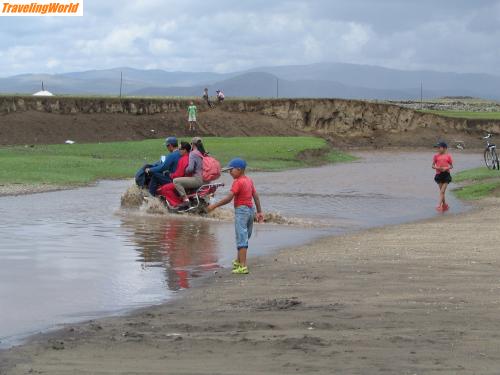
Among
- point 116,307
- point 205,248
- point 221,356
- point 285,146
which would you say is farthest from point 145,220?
point 285,146

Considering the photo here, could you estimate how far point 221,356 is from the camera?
21.9ft

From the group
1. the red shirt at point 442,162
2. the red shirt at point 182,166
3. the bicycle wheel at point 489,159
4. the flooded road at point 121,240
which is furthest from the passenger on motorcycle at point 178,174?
the bicycle wheel at point 489,159

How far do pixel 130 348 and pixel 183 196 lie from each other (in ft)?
36.6

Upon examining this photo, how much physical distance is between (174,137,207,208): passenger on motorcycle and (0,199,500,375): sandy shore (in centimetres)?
639

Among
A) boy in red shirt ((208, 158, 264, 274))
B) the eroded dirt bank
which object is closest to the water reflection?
boy in red shirt ((208, 158, 264, 274))

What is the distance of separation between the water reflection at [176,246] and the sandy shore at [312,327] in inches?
23.3

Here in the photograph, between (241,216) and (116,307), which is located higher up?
(241,216)

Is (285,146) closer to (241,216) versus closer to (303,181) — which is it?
(303,181)

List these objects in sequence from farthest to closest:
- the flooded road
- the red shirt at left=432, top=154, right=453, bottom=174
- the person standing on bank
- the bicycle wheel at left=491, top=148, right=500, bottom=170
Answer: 1. the person standing on bank
2. the bicycle wheel at left=491, top=148, right=500, bottom=170
3. the red shirt at left=432, top=154, right=453, bottom=174
4. the flooded road

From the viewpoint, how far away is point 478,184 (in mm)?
26750

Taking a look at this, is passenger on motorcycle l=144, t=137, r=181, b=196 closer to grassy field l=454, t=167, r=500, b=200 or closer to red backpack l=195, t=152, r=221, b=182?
red backpack l=195, t=152, r=221, b=182

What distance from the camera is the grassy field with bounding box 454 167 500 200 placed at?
24.0 m

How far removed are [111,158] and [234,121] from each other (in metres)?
20.0

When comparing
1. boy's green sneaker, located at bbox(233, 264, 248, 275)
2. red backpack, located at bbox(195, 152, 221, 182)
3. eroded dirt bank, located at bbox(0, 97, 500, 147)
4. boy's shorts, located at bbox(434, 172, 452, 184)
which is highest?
eroded dirt bank, located at bbox(0, 97, 500, 147)
